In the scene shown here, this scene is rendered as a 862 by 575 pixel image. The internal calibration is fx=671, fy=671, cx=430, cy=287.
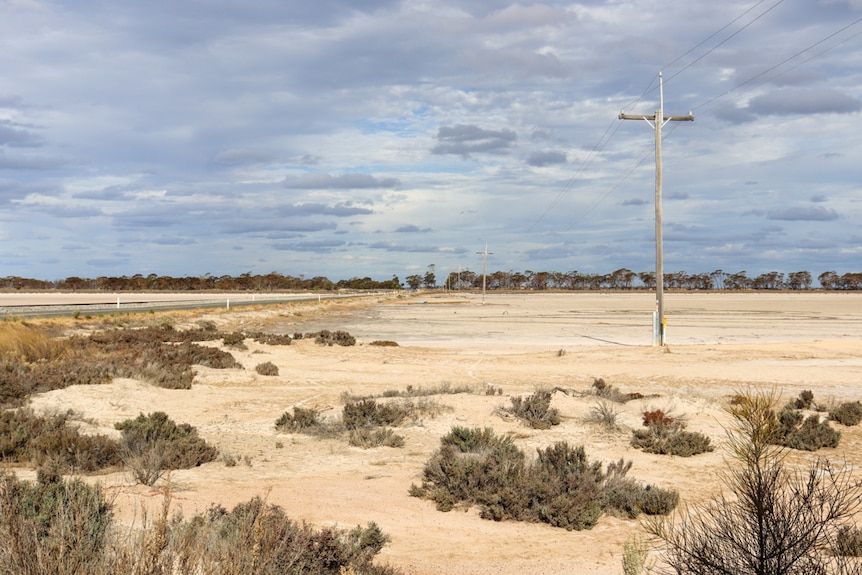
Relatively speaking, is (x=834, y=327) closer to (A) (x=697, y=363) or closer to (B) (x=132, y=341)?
(A) (x=697, y=363)

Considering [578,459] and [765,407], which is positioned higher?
[765,407]

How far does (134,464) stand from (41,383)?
696cm

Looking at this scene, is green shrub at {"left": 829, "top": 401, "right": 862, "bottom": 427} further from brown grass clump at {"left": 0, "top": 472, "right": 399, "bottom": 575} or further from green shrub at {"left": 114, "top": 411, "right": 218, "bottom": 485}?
green shrub at {"left": 114, "top": 411, "right": 218, "bottom": 485}

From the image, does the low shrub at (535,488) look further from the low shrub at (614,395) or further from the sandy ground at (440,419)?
the low shrub at (614,395)

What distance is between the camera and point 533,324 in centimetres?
4656

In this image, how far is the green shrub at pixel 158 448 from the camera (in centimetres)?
859

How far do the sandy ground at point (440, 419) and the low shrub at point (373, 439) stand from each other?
20cm

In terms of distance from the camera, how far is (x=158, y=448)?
9258 mm

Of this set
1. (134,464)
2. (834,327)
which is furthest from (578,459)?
(834,327)

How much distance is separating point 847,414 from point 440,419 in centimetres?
770

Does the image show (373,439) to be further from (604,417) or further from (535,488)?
(604,417)

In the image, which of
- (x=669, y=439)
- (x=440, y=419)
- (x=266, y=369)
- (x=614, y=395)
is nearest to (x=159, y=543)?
(x=669, y=439)

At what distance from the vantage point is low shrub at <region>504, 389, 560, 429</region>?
12320 mm

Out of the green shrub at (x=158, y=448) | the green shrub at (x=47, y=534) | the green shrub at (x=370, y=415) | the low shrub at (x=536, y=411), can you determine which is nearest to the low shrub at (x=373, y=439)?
the green shrub at (x=370, y=415)
